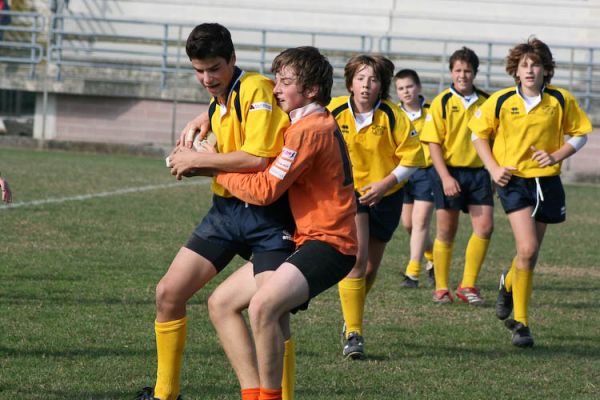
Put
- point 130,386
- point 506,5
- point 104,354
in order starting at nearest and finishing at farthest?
point 130,386 → point 104,354 → point 506,5

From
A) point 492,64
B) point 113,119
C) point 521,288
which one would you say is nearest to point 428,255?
point 521,288

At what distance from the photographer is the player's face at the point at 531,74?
7.68 meters

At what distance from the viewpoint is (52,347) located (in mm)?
6652

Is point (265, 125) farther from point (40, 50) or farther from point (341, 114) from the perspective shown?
point (40, 50)

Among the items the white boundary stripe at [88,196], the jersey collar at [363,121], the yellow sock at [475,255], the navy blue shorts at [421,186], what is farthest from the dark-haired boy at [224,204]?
the white boundary stripe at [88,196]

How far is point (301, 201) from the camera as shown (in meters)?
5.11

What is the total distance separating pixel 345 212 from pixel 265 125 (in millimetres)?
516

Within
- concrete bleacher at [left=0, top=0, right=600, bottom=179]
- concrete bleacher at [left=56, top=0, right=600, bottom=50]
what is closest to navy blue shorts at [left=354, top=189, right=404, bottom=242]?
concrete bleacher at [left=0, top=0, right=600, bottom=179]

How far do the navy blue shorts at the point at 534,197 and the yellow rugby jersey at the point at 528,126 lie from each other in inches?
2.3

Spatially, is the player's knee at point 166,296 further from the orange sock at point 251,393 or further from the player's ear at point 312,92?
the player's ear at point 312,92

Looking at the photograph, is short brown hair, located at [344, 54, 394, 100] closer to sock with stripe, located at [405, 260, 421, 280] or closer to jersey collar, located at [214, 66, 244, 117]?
jersey collar, located at [214, 66, 244, 117]

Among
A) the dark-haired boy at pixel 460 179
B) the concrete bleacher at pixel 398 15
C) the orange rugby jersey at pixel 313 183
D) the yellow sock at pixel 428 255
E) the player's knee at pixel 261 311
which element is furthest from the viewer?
the concrete bleacher at pixel 398 15

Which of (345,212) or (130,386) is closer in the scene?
(345,212)

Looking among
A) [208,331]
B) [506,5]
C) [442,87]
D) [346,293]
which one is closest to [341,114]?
[346,293]
